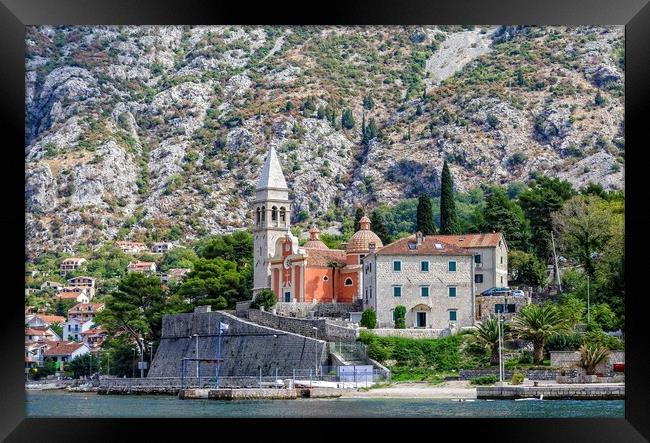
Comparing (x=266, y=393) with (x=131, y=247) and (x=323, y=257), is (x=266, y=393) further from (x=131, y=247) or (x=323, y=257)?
(x=131, y=247)

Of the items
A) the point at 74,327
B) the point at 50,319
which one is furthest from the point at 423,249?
the point at 50,319

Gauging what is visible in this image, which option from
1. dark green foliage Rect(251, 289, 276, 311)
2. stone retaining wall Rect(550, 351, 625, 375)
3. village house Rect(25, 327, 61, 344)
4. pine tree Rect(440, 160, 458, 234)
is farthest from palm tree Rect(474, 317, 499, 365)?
village house Rect(25, 327, 61, 344)

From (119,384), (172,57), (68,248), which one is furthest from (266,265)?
(172,57)

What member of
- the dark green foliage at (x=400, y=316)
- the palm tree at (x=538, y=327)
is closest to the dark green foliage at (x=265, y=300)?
the dark green foliage at (x=400, y=316)

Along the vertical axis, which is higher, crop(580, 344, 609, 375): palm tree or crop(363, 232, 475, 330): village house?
crop(363, 232, 475, 330): village house

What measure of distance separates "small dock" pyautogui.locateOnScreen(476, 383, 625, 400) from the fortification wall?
5.43 meters

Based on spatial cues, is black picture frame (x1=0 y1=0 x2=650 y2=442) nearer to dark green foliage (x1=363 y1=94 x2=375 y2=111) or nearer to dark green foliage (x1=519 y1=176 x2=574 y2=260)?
dark green foliage (x1=519 y1=176 x2=574 y2=260)

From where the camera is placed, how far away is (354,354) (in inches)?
1223

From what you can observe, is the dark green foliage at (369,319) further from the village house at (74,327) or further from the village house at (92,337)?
the village house at (74,327)

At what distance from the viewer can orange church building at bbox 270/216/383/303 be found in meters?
35.8

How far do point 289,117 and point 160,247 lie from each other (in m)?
10.4

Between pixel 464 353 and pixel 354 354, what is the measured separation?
2.47 meters

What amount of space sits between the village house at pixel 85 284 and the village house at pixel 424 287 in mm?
30400

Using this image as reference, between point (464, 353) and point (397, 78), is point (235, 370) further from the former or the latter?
point (397, 78)
